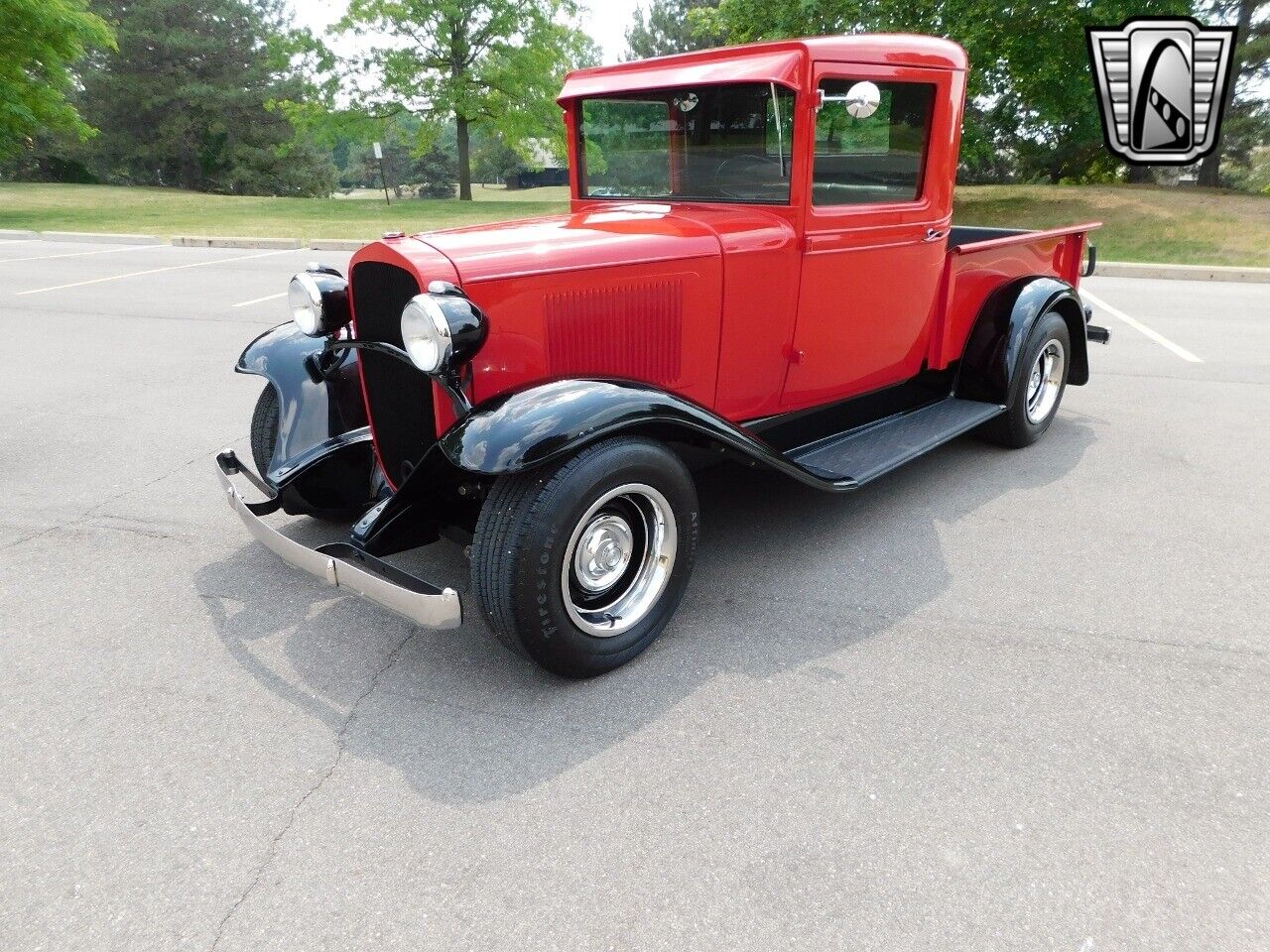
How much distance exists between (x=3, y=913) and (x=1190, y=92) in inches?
590

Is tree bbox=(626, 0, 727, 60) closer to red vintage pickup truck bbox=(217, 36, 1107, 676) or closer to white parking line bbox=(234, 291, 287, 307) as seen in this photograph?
white parking line bbox=(234, 291, 287, 307)

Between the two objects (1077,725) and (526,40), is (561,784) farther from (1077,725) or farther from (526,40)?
(526,40)

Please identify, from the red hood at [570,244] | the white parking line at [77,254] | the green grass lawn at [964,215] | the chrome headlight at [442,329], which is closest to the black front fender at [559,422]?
the chrome headlight at [442,329]

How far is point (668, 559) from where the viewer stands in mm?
2859

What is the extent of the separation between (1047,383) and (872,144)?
6.87ft

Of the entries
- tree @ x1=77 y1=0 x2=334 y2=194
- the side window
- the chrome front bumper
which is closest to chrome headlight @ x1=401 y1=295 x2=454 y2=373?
the chrome front bumper

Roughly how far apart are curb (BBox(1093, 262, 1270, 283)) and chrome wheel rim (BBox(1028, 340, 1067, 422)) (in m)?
7.35

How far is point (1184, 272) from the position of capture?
37.2ft

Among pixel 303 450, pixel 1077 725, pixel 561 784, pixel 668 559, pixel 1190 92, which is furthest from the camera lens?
pixel 1190 92

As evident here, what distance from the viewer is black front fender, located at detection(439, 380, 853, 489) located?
239cm

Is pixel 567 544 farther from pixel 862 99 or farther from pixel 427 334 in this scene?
pixel 862 99

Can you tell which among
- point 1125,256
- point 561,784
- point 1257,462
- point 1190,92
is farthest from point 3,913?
point 1190,92

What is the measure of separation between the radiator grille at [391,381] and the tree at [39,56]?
22.6 meters

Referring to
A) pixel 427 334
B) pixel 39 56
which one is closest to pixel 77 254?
pixel 39 56
